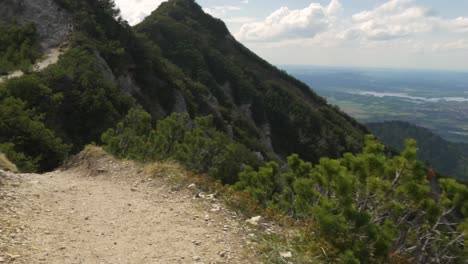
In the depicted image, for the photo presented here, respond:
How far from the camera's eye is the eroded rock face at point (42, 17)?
48.5 metres

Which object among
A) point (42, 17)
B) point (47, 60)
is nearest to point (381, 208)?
point (47, 60)

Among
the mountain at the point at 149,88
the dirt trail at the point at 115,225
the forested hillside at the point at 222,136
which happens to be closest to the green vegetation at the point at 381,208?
the forested hillside at the point at 222,136

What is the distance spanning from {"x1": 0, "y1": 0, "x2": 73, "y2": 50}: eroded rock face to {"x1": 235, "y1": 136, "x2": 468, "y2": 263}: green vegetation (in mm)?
45631

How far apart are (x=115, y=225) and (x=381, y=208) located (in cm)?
661

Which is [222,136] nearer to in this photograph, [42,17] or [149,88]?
[149,88]

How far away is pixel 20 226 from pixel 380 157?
854cm

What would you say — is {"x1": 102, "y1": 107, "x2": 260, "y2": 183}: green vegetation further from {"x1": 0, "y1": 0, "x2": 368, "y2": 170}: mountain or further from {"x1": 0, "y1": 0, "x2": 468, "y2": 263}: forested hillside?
{"x1": 0, "y1": 0, "x2": 368, "y2": 170}: mountain

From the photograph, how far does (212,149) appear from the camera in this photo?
19.1m

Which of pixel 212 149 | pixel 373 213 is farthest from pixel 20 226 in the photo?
pixel 212 149

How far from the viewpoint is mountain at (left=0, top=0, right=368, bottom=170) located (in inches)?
1208

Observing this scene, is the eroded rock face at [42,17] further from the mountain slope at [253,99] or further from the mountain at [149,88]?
the mountain slope at [253,99]

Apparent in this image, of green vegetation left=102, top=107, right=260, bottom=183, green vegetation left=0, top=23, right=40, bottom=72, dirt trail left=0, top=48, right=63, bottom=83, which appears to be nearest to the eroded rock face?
green vegetation left=0, top=23, right=40, bottom=72

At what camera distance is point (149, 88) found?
58000 millimetres

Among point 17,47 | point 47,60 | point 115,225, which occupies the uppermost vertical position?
point 17,47
